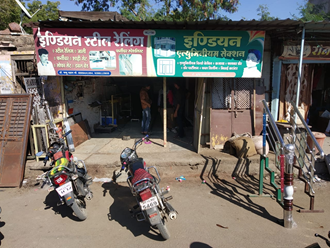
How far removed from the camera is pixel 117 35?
224 inches

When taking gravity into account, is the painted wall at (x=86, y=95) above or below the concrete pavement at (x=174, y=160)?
above

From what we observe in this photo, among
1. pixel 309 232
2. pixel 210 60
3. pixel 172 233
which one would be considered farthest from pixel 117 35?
pixel 309 232

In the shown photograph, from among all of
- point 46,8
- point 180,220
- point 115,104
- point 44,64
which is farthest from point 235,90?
point 46,8

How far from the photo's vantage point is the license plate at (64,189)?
363cm

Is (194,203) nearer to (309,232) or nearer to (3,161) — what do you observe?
(309,232)

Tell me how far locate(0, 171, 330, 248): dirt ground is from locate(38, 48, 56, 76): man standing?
2.71 meters

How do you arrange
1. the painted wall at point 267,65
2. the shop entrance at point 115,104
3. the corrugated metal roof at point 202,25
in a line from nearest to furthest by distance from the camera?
the corrugated metal roof at point 202,25
the painted wall at point 267,65
the shop entrance at point 115,104

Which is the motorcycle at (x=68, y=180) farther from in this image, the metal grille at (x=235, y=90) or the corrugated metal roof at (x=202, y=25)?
the metal grille at (x=235, y=90)

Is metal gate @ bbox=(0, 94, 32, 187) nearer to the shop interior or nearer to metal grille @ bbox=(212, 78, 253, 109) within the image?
metal grille @ bbox=(212, 78, 253, 109)

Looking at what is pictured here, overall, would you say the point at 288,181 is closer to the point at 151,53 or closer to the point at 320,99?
the point at 151,53

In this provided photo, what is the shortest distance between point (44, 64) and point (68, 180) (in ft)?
11.2

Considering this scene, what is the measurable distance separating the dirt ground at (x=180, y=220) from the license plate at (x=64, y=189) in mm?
600

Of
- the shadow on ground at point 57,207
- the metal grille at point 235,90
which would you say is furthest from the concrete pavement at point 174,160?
the metal grille at point 235,90

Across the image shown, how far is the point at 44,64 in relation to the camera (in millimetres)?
5844
